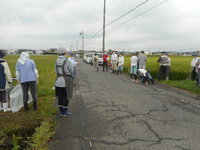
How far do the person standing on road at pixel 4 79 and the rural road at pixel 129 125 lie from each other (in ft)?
5.77

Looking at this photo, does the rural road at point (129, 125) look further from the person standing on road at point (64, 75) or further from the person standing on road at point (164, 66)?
the person standing on road at point (164, 66)

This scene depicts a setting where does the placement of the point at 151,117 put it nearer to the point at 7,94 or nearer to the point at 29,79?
the point at 29,79

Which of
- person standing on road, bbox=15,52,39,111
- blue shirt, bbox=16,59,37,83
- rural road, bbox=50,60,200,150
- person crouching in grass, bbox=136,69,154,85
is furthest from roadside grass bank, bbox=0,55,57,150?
person crouching in grass, bbox=136,69,154,85

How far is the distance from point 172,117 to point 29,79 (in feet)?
13.7

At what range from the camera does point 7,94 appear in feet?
17.3

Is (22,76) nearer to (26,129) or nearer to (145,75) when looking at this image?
(26,129)

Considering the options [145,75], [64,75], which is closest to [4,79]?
[64,75]

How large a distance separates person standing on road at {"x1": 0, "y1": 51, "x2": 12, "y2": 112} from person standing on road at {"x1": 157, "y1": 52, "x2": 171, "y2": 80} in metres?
9.12

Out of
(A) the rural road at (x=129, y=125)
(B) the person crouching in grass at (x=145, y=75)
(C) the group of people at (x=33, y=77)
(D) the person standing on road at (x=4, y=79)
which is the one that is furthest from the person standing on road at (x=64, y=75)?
(B) the person crouching in grass at (x=145, y=75)

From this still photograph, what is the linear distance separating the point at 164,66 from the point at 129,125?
7.92 metres

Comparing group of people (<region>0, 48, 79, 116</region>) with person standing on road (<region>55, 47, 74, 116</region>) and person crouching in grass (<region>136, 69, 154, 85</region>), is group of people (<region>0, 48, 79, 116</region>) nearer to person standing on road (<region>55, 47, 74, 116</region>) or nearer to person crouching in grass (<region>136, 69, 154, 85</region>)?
person standing on road (<region>55, 47, 74, 116</region>)

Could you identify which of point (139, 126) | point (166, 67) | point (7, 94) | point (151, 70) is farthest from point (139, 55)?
point (7, 94)

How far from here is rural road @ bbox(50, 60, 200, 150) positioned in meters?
3.54

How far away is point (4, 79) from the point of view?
16.7ft
